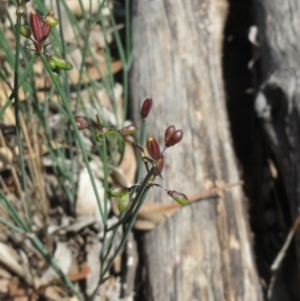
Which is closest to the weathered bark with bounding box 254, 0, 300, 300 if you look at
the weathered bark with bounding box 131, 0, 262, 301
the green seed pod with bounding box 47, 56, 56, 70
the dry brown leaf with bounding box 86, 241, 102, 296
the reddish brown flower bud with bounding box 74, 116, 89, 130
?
the weathered bark with bounding box 131, 0, 262, 301

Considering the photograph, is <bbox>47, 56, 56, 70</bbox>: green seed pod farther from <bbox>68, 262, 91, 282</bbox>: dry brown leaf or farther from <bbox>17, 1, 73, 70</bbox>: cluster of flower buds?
<bbox>68, 262, 91, 282</bbox>: dry brown leaf

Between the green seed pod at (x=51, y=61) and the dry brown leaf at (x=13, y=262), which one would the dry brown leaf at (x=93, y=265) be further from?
the green seed pod at (x=51, y=61)

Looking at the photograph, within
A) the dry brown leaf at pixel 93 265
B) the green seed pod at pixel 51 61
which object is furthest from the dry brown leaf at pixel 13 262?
the green seed pod at pixel 51 61

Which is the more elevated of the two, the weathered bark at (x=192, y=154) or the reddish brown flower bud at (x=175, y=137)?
the weathered bark at (x=192, y=154)

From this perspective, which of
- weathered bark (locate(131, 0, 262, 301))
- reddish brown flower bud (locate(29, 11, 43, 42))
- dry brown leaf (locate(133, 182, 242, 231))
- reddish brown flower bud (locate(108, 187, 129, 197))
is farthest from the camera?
dry brown leaf (locate(133, 182, 242, 231))

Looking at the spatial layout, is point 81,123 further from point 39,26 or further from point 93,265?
point 93,265

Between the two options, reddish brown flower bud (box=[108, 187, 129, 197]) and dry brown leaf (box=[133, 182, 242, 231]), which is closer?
reddish brown flower bud (box=[108, 187, 129, 197])

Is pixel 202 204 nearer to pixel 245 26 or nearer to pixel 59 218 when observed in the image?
pixel 59 218
